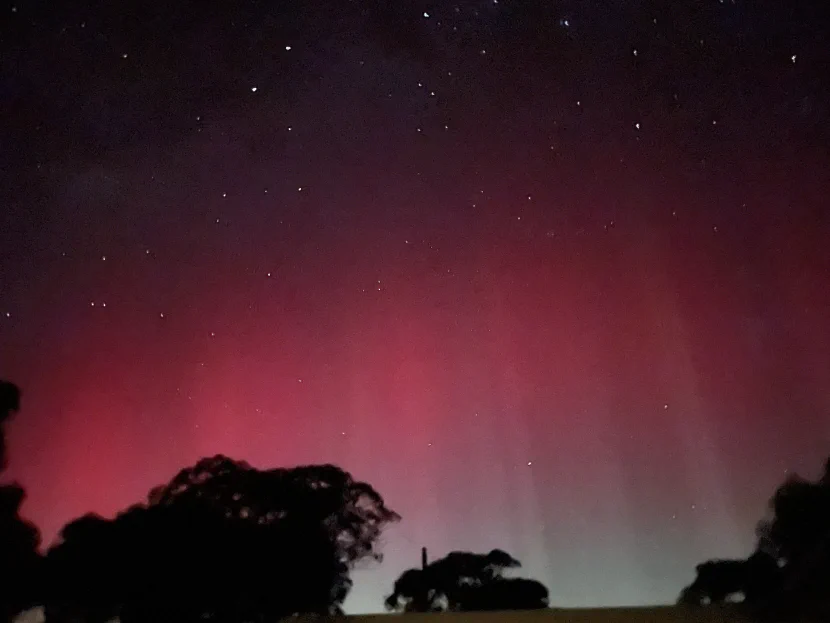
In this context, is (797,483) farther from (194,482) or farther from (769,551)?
Result: (194,482)

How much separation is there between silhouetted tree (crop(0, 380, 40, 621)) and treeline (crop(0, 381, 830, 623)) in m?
0.02

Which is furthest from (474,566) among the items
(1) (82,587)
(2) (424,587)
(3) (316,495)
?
(1) (82,587)

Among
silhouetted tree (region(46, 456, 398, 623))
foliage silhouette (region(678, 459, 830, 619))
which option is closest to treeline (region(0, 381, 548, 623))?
silhouetted tree (region(46, 456, 398, 623))

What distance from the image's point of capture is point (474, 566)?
18844mm

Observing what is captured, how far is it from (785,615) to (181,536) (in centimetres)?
913

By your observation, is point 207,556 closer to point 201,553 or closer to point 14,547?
point 201,553

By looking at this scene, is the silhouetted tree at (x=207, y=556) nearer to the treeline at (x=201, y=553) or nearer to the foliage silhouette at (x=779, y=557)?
→ the treeline at (x=201, y=553)

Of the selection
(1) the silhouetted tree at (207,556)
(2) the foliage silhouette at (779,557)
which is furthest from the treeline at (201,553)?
(2) the foliage silhouette at (779,557)

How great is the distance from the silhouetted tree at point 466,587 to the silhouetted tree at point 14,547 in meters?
7.44

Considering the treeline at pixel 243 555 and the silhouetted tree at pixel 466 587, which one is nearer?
the treeline at pixel 243 555

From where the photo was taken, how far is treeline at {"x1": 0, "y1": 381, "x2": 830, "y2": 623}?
1280 centimetres

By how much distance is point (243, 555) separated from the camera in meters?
13.7

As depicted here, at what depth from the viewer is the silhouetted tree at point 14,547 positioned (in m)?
13.0

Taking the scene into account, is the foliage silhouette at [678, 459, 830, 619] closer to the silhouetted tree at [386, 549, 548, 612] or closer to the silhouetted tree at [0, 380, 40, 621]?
the silhouetted tree at [386, 549, 548, 612]
